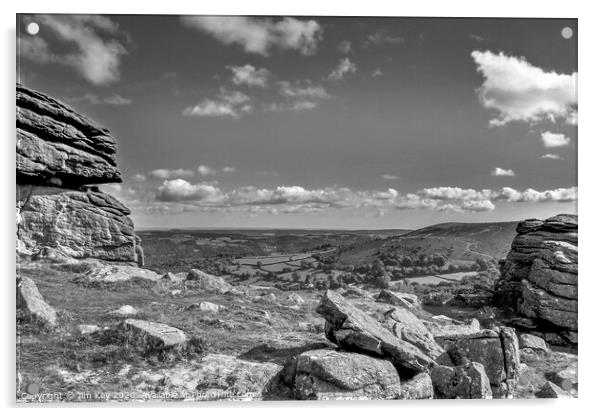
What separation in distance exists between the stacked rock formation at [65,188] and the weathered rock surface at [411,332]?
8184mm

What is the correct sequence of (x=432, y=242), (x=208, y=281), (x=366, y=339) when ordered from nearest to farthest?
1. (x=366, y=339)
2. (x=432, y=242)
3. (x=208, y=281)

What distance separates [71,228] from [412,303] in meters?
11.7

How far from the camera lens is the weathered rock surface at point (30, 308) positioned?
9.31 meters

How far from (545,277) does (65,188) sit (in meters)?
15.4

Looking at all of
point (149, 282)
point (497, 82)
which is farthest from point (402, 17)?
point (149, 282)

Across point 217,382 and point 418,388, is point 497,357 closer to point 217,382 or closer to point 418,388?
point 418,388

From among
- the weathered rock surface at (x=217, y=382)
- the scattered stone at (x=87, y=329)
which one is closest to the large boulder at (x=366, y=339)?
the weathered rock surface at (x=217, y=382)

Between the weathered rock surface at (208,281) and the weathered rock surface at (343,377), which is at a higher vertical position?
the weathered rock surface at (208,281)

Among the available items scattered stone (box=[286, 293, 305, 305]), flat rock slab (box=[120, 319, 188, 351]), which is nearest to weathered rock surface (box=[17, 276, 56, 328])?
flat rock slab (box=[120, 319, 188, 351])

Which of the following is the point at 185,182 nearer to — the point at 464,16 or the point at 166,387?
the point at 166,387

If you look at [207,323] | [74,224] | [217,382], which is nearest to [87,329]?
[207,323]

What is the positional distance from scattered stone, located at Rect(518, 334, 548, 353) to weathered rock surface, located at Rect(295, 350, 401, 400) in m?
4.99

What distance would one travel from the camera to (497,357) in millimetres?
9227

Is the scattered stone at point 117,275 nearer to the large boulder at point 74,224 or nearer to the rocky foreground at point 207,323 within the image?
the rocky foreground at point 207,323
